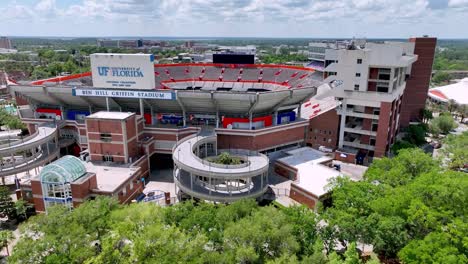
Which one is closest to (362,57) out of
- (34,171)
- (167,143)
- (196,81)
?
(167,143)

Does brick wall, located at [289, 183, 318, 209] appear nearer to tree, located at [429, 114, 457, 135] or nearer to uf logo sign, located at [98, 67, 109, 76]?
uf logo sign, located at [98, 67, 109, 76]

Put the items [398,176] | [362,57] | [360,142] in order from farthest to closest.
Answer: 1. [360,142]
2. [362,57]
3. [398,176]

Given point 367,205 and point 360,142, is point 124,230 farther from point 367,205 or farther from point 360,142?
point 360,142

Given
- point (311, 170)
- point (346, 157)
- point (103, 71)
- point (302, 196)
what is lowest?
point (302, 196)

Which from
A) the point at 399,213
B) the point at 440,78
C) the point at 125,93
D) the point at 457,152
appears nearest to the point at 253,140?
the point at 125,93

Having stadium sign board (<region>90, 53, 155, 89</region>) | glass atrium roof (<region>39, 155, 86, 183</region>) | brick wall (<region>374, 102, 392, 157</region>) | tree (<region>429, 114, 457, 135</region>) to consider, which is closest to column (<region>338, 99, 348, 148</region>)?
brick wall (<region>374, 102, 392, 157</region>)

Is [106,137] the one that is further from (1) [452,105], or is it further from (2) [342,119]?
(1) [452,105]

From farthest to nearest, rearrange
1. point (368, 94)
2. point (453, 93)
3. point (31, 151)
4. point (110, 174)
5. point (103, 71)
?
1. point (453, 93)
2. point (368, 94)
3. point (31, 151)
4. point (103, 71)
5. point (110, 174)
